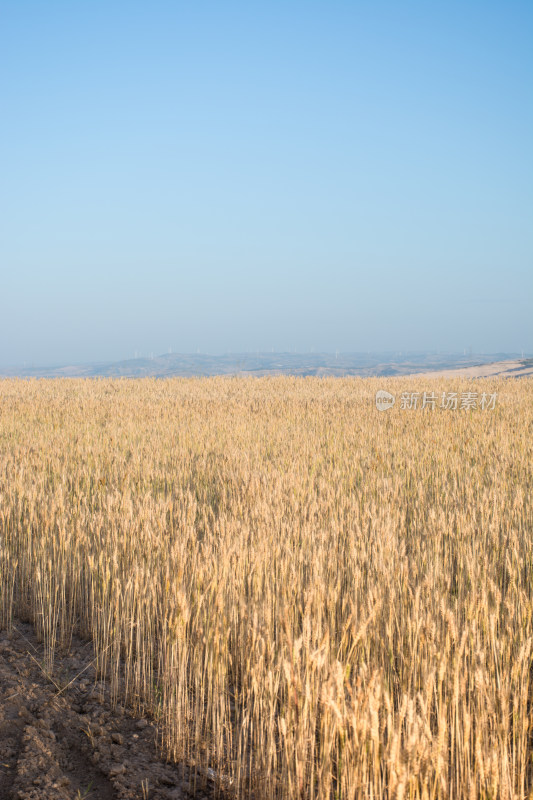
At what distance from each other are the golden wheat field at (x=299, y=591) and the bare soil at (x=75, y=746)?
0.07 meters

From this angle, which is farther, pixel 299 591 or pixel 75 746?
pixel 299 591

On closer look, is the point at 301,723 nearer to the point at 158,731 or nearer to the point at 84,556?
the point at 158,731

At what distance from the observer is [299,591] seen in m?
2.36

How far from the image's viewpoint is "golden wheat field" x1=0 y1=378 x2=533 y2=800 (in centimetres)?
145

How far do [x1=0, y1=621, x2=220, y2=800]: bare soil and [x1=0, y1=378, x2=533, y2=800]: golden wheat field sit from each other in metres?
0.07

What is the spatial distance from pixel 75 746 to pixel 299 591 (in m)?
0.99

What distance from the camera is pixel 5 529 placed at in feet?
11.0

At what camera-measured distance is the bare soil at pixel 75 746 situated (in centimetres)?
155

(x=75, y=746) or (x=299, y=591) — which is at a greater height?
(x=299, y=591)

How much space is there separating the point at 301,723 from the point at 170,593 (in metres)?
1.06

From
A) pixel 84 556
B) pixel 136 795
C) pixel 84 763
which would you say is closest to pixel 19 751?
pixel 84 763

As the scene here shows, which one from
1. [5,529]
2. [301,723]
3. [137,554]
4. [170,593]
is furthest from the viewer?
[5,529]

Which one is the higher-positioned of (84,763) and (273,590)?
(273,590)

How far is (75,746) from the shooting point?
1.74 metres
